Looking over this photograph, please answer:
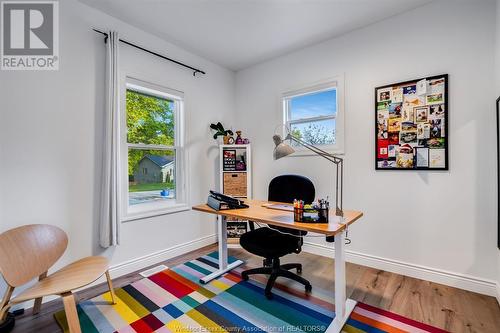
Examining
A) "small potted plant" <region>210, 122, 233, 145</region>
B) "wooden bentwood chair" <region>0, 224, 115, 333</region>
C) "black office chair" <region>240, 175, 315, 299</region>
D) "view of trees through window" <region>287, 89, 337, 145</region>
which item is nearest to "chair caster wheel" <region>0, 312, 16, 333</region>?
"wooden bentwood chair" <region>0, 224, 115, 333</region>

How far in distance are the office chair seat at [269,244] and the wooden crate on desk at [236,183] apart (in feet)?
3.71

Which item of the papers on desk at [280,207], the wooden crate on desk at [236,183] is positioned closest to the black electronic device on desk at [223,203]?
the papers on desk at [280,207]

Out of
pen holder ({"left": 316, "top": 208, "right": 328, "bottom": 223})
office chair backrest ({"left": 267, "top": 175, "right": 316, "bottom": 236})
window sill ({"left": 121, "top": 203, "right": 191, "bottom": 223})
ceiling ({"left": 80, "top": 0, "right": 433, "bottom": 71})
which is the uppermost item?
ceiling ({"left": 80, "top": 0, "right": 433, "bottom": 71})

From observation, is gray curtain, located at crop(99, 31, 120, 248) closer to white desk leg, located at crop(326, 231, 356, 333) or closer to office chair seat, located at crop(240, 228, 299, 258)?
office chair seat, located at crop(240, 228, 299, 258)

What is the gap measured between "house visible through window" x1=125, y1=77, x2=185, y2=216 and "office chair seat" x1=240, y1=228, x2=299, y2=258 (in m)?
1.33

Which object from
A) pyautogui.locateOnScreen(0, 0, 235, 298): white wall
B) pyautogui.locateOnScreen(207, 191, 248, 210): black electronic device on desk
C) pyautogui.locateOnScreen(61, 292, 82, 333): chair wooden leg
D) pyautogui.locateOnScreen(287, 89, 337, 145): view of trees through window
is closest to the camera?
pyautogui.locateOnScreen(61, 292, 82, 333): chair wooden leg

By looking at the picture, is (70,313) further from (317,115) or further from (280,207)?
(317,115)

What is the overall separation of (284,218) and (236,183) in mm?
1682

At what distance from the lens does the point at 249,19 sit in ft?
8.25

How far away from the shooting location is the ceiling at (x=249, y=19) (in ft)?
7.49

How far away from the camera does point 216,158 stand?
3.64 metres

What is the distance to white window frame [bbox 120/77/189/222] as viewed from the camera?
2.59m

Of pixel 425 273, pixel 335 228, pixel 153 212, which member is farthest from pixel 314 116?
pixel 153 212

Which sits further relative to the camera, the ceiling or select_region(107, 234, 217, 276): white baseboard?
select_region(107, 234, 217, 276): white baseboard
